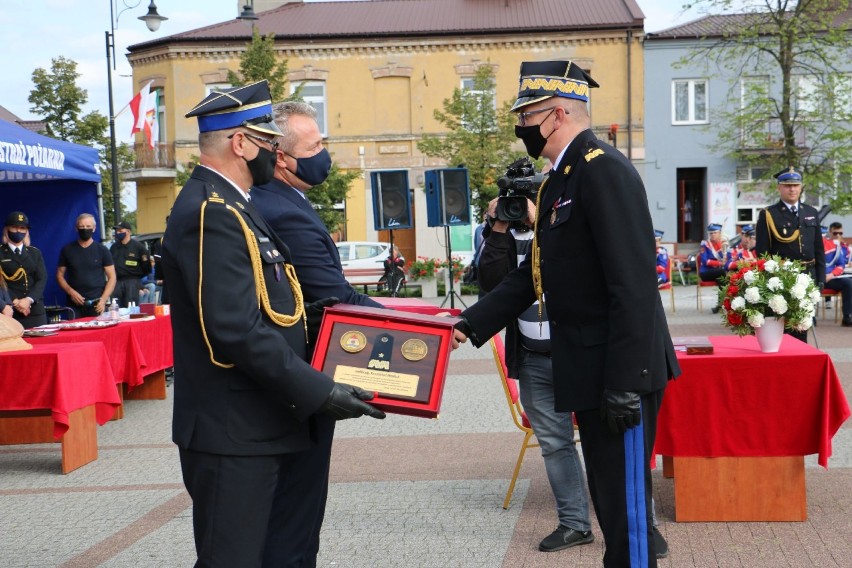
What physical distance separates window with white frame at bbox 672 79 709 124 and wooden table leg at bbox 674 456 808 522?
1369 inches

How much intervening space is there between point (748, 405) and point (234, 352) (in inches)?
140

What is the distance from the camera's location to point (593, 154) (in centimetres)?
394

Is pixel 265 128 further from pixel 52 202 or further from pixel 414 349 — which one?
pixel 52 202

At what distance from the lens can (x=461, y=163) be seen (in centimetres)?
3341

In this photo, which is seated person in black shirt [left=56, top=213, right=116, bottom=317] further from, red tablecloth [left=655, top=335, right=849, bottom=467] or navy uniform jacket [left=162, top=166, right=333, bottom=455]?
navy uniform jacket [left=162, top=166, right=333, bottom=455]

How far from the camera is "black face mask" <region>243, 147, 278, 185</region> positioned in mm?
3699

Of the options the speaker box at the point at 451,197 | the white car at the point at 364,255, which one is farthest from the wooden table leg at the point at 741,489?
the white car at the point at 364,255

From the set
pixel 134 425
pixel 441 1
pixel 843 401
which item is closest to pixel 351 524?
pixel 843 401

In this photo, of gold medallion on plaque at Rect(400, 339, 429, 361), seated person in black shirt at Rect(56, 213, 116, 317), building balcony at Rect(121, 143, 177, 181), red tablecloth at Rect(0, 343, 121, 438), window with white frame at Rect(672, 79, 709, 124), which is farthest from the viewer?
building balcony at Rect(121, 143, 177, 181)

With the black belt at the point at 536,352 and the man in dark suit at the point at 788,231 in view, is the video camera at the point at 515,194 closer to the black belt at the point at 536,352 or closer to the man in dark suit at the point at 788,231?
the black belt at the point at 536,352

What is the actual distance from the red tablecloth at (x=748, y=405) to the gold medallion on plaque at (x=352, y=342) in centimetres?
270

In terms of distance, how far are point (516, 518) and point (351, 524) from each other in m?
0.97

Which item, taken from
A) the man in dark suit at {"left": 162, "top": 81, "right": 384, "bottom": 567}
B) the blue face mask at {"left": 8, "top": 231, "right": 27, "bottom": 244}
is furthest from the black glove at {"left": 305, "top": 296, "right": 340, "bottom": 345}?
the blue face mask at {"left": 8, "top": 231, "right": 27, "bottom": 244}

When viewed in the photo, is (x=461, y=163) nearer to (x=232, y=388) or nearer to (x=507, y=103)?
(x=507, y=103)
